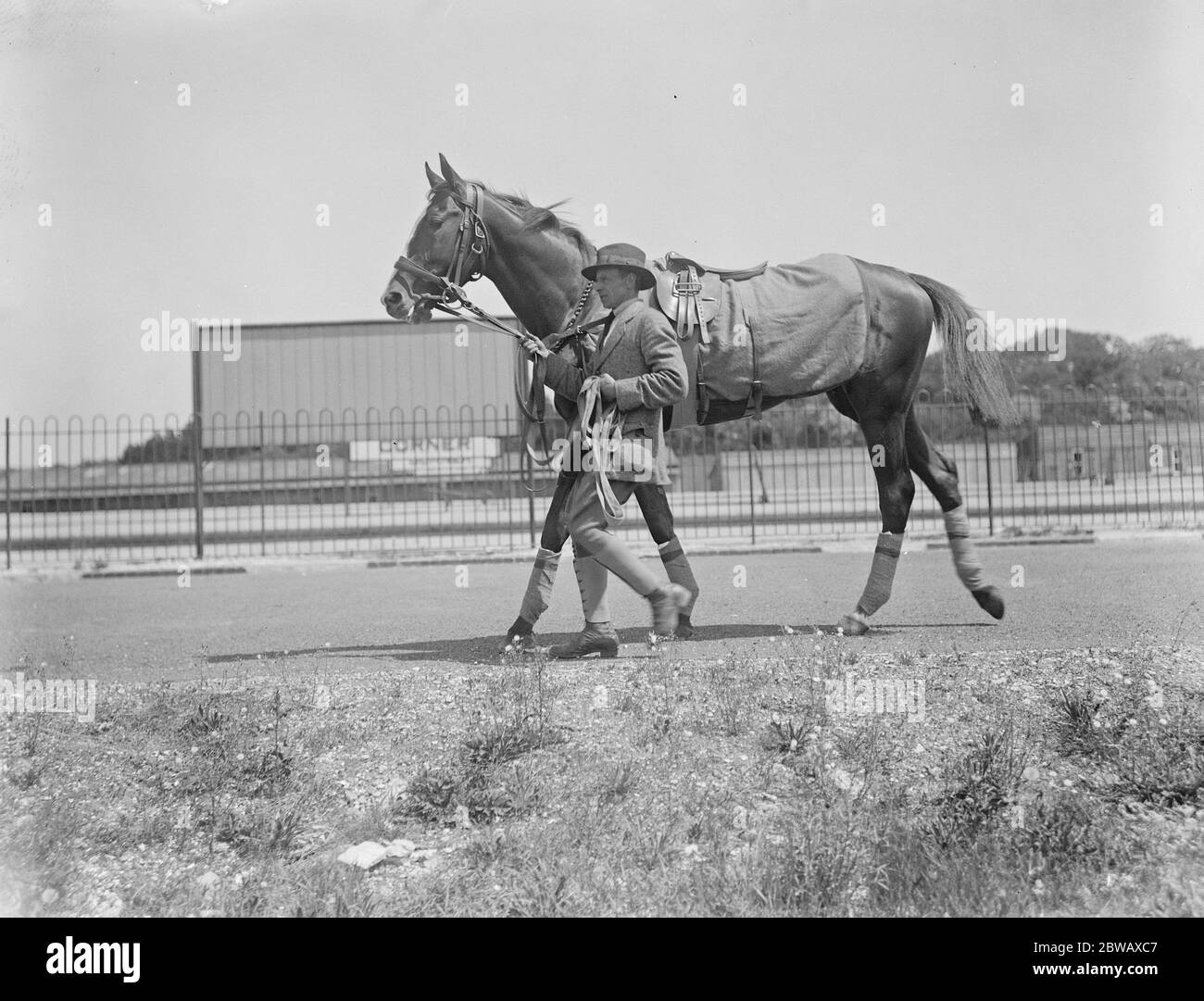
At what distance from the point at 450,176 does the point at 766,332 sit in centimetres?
186

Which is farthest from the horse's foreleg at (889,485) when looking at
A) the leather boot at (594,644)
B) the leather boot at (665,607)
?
the leather boot at (594,644)

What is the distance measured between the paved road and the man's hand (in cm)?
160

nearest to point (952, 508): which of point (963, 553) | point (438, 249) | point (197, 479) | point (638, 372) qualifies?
point (963, 553)

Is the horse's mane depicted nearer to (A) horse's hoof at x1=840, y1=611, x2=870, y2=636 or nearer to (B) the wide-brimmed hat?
(B) the wide-brimmed hat

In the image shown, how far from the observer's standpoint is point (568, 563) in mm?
13273

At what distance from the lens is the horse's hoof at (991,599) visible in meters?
6.04

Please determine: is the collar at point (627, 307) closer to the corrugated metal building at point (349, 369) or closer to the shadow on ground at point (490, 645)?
the shadow on ground at point (490, 645)

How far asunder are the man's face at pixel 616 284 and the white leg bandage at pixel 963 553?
227 cm

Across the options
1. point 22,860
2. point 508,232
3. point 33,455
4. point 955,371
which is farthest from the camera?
point 33,455

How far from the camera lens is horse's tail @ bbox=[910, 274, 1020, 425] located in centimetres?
643

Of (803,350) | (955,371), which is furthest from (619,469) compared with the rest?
(955,371)

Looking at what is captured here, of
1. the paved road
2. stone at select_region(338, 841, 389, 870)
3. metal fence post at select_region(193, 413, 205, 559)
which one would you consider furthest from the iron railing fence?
stone at select_region(338, 841, 389, 870)
